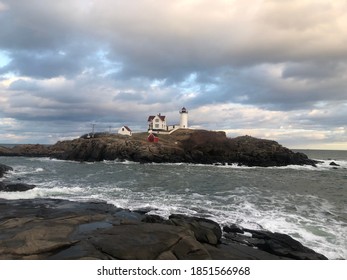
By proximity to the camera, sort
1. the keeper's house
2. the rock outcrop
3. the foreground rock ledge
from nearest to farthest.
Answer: the foreground rock ledge → the rock outcrop → the keeper's house

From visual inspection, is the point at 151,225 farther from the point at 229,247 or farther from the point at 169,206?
the point at 169,206

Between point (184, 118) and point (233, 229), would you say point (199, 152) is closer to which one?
point (184, 118)

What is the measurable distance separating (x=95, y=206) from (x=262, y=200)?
37.8 ft

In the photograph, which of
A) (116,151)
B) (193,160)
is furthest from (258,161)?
(116,151)

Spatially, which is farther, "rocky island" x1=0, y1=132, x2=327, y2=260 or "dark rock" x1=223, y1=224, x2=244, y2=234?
"dark rock" x1=223, y1=224, x2=244, y2=234

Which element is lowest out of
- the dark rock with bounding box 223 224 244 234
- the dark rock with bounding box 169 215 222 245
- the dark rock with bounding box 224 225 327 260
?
the dark rock with bounding box 224 225 327 260

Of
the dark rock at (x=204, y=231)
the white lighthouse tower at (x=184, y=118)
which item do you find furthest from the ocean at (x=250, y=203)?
the white lighthouse tower at (x=184, y=118)

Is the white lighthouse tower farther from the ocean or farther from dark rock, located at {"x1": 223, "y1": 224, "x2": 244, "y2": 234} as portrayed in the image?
dark rock, located at {"x1": 223, "y1": 224, "x2": 244, "y2": 234}

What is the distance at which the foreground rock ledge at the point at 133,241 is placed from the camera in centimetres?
868

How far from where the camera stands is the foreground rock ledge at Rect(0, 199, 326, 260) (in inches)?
342

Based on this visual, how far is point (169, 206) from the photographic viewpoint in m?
18.8

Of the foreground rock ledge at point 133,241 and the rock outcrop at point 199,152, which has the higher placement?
the rock outcrop at point 199,152

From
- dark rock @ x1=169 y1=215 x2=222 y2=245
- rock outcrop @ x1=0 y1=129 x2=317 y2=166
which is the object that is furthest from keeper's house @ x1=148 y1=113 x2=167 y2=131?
dark rock @ x1=169 y1=215 x2=222 y2=245

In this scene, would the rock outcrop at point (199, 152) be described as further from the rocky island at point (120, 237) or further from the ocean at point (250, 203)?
the rocky island at point (120, 237)
